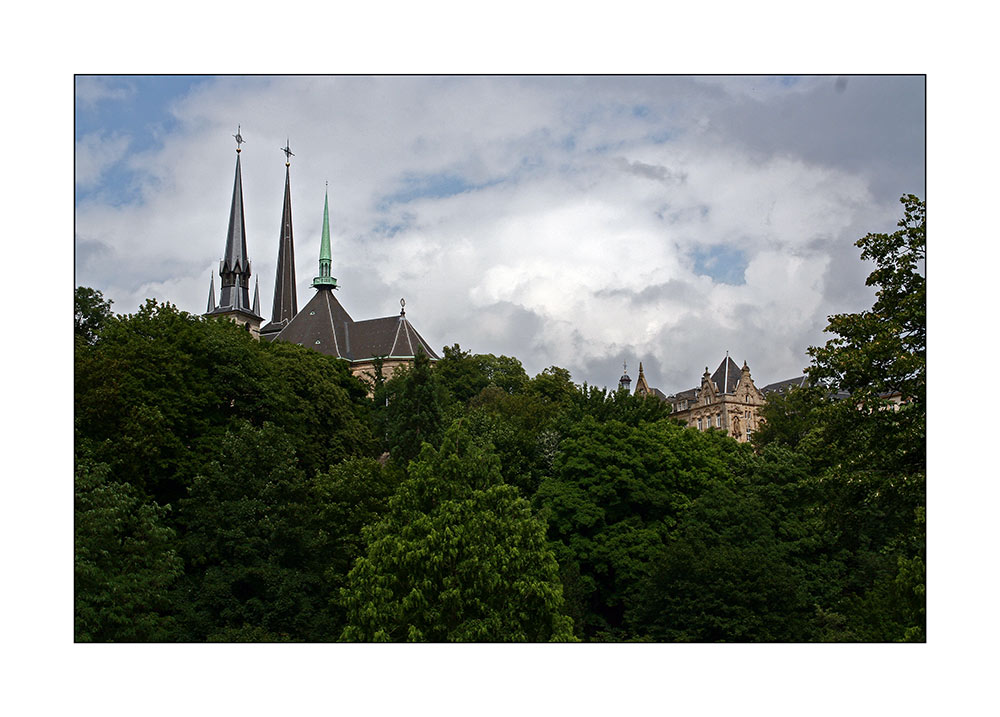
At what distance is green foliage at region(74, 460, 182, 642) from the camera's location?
17750 mm

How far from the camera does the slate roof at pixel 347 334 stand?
232 ft

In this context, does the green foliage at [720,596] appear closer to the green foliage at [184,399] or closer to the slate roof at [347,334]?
the green foliage at [184,399]

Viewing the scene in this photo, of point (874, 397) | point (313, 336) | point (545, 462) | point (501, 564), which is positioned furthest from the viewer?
point (313, 336)

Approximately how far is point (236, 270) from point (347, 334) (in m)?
15.1

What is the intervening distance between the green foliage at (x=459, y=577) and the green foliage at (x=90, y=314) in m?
7.74

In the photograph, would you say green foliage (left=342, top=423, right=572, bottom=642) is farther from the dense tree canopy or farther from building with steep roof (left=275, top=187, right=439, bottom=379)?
building with steep roof (left=275, top=187, right=439, bottom=379)

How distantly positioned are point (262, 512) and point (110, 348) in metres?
5.17

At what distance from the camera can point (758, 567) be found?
77.1 ft

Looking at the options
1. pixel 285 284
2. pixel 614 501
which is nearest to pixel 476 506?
pixel 614 501

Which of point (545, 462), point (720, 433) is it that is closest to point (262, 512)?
point (545, 462)

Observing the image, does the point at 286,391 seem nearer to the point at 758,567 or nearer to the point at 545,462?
the point at 545,462

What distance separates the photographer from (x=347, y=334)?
241ft

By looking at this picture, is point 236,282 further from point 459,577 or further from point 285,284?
point 459,577

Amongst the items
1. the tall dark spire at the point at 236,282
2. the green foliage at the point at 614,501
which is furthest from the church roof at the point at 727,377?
the green foliage at the point at 614,501
